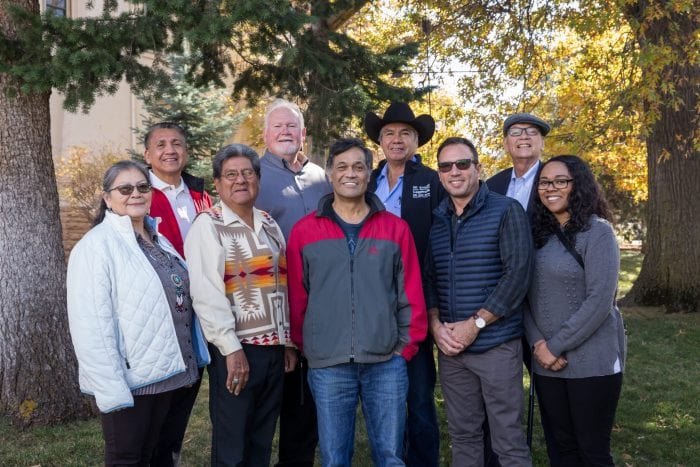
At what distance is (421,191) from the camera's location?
14.0 ft

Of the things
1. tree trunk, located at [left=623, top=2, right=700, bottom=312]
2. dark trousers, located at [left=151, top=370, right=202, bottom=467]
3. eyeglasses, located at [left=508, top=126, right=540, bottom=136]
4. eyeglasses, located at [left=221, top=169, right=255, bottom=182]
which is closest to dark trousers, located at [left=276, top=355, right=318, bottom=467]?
dark trousers, located at [left=151, top=370, right=202, bottom=467]

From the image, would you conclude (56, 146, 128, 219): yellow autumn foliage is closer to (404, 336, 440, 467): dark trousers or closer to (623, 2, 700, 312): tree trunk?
(623, 2, 700, 312): tree trunk

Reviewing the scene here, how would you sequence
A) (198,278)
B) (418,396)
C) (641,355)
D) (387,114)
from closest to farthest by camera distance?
(198,278) < (418,396) < (387,114) < (641,355)

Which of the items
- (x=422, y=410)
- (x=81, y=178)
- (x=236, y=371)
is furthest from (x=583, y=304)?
(x=81, y=178)

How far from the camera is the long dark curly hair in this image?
3.47 meters

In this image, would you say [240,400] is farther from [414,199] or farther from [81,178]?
[81,178]

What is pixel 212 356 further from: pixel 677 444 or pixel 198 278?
pixel 677 444

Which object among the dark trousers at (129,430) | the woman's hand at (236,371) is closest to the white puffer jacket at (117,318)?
the dark trousers at (129,430)

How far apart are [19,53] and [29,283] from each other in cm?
193

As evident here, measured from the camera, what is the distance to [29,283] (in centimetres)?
558

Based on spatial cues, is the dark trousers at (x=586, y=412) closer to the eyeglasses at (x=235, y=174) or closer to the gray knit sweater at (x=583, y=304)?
the gray knit sweater at (x=583, y=304)

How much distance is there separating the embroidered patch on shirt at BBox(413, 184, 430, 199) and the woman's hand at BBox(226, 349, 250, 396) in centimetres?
160

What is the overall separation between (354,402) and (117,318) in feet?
4.34

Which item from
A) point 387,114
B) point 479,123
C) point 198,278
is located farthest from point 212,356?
point 479,123
